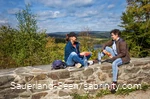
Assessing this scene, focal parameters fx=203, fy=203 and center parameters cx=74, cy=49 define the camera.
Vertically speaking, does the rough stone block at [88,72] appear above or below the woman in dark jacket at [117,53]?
below

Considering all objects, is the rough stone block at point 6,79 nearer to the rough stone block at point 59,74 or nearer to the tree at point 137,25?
the rough stone block at point 59,74

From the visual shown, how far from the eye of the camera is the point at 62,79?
5184 mm

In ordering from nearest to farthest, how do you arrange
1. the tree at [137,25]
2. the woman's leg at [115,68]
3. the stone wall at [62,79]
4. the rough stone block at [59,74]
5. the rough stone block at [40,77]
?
the stone wall at [62,79], the rough stone block at [40,77], the rough stone block at [59,74], the woman's leg at [115,68], the tree at [137,25]

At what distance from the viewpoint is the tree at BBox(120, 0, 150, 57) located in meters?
19.6

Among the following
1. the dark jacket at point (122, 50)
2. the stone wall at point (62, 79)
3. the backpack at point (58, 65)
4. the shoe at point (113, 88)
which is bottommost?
the shoe at point (113, 88)

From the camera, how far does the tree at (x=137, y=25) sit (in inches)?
773

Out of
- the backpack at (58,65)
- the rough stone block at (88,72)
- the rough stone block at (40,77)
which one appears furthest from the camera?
the rough stone block at (88,72)

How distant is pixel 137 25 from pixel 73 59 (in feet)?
53.3

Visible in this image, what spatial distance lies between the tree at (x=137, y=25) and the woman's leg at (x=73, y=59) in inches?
570

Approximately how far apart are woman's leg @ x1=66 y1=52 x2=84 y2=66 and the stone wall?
272 millimetres

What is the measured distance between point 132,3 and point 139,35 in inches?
150

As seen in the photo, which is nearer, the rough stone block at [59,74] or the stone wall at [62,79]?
the stone wall at [62,79]

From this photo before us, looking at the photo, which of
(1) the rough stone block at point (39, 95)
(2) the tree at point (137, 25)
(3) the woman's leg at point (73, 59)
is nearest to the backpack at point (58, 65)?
(3) the woman's leg at point (73, 59)

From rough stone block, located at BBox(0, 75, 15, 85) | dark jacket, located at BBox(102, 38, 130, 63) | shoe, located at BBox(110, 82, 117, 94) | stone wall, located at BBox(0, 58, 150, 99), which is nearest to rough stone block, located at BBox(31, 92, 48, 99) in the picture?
stone wall, located at BBox(0, 58, 150, 99)
